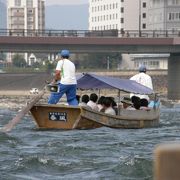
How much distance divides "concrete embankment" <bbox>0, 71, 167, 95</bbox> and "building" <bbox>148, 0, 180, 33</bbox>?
102ft

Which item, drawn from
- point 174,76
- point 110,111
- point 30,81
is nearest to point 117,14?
point 30,81

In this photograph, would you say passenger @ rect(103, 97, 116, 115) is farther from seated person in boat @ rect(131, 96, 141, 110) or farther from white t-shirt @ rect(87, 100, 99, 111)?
seated person in boat @ rect(131, 96, 141, 110)

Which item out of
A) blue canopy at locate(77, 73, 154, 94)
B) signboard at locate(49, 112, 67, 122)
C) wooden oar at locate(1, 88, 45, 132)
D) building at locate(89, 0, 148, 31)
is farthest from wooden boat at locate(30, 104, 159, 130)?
building at locate(89, 0, 148, 31)

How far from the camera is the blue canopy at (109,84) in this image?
76.7 feet

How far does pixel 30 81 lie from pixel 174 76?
3865 cm

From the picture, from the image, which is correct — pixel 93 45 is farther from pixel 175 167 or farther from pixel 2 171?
pixel 175 167

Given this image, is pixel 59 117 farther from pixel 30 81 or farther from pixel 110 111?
pixel 30 81

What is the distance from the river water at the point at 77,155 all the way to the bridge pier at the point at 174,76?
5578cm

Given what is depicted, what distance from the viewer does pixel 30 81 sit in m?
110

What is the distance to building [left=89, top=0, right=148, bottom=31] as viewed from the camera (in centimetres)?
16225

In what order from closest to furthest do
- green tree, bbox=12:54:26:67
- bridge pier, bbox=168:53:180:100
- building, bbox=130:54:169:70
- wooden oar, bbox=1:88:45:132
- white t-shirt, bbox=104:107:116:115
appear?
wooden oar, bbox=1:88:45:132 → white t-shirt, bbox=104:107:116:115 → bridge pier, bbox=168:53:180:100 → building, bbox=130:54:169:70 → green tree, bbox=12:54:26:67

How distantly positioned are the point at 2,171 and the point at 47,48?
185ft

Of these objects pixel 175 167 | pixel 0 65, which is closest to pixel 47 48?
pixel 175 167

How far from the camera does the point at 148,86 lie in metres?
25.6
